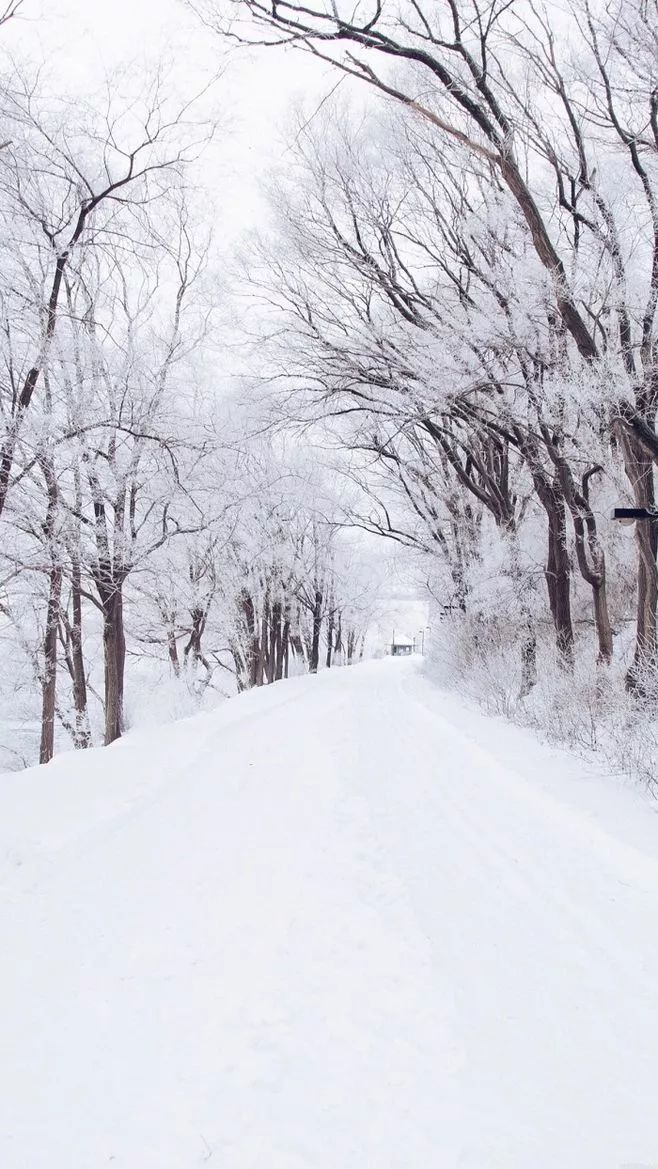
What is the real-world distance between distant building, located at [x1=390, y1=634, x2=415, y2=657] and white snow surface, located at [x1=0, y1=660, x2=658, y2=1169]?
103995 millimetres

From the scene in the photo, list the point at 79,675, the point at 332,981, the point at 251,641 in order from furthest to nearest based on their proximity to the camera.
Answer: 1. the point at 251,641
2. the point at 79,675
3. the point at 332,981

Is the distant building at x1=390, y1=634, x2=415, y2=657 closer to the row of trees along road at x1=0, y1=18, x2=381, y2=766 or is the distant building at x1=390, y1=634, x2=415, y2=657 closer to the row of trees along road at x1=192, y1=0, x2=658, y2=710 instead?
the row of trees along road at x1=0, y1=18, x2=381, y2=766

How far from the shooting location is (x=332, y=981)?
285cm

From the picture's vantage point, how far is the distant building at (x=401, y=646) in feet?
358

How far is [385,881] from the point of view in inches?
156

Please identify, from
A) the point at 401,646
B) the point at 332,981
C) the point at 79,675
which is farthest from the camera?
the point at 401,646

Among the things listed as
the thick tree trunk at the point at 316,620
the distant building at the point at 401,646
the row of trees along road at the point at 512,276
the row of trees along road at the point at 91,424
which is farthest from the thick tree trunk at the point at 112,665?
the distant building at the point at 401,646

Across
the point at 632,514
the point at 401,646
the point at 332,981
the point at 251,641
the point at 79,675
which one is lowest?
the point at 401,646

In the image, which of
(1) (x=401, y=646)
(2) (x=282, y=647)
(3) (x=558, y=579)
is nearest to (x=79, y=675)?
(3) (x=558, y=579)

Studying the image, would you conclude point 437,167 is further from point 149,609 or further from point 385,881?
point 149,609

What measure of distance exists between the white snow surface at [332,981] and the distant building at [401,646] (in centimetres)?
10399

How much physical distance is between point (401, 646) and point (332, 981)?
10904cm

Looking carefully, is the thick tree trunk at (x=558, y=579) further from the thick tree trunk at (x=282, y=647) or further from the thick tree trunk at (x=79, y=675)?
the thick tree trunk at (x=282, y=647)

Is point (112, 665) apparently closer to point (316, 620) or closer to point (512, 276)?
point (512, 276)
